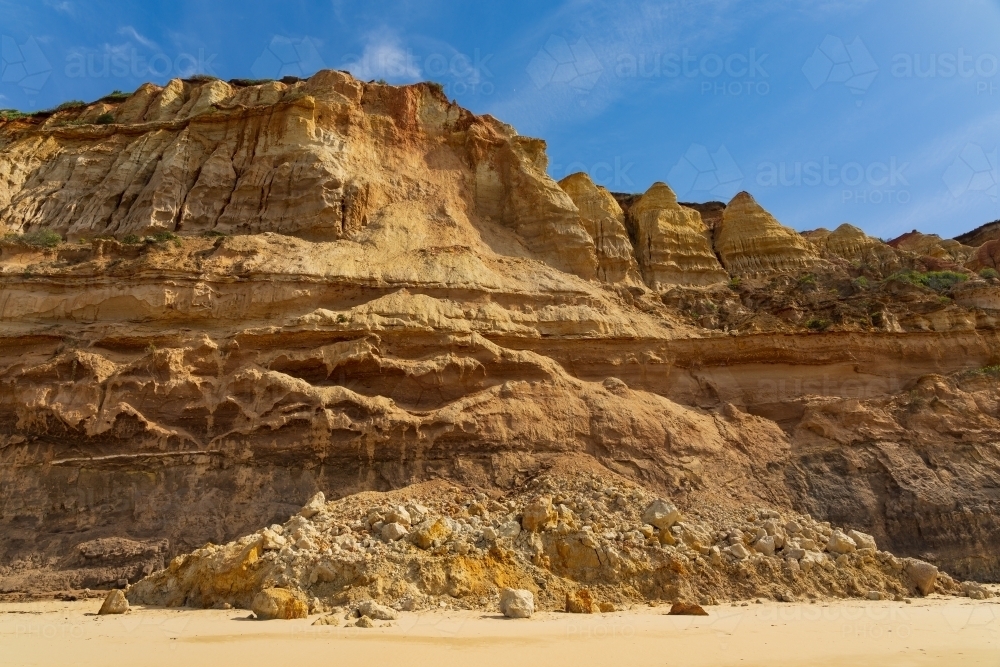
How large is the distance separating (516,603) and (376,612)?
2.01m

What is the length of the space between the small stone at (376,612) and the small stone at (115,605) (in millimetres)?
3736

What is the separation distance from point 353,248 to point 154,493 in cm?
783

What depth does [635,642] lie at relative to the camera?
788 centimetres

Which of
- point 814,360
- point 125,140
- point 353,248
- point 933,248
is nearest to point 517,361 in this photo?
point 353,248

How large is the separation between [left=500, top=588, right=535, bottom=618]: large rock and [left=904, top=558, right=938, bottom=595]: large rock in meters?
7.42

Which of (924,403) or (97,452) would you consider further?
(924,403)

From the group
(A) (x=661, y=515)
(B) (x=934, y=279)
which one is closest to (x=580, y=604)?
(A) (x=661, y=515)

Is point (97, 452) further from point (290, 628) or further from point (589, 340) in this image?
point (589, 340)

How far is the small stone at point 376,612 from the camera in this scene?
9055 millimetres

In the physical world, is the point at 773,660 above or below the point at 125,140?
below

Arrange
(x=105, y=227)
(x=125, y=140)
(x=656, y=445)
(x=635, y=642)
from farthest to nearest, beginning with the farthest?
(x=125, y=140) < (x=105, y=227) < (x=656, y=445) < (x=635, y=642)

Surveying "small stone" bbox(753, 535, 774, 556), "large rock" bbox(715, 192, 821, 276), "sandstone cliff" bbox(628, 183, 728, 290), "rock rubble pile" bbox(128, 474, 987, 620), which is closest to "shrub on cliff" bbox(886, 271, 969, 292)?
"large rock" bbox(715, 192, 821, 276)

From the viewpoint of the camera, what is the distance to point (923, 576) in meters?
11.8

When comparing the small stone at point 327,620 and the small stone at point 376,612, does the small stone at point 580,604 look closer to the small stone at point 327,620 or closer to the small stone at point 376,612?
the small stone at point 376,612
